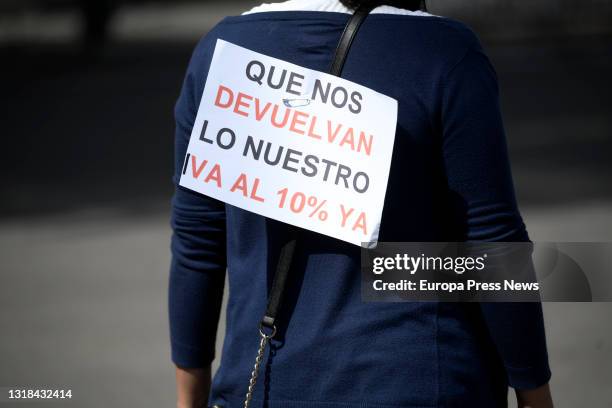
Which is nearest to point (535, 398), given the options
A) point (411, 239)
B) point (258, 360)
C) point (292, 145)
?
point (411, 239)

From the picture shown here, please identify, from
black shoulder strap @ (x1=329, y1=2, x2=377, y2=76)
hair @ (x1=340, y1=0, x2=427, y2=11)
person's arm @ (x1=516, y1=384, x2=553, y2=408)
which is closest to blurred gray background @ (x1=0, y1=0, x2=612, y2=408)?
hair @ (x1=340, y1=0, x2=427, y2=11)

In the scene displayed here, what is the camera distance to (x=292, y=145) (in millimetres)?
1661

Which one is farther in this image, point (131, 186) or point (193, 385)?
point (131, 186)

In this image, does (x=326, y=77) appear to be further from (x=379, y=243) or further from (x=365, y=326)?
(x=365, y=326)

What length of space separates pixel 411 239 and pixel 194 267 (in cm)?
48

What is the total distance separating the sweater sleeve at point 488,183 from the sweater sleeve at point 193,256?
1.55ft

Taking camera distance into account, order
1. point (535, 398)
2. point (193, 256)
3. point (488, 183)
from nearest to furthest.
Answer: point (488, 183) < point (535, 398) < point (193, 256)

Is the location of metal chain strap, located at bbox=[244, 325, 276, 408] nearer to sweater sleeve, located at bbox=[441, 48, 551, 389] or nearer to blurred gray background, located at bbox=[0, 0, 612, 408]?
sweater sleeve, located at bbox=[441, 48, 551, 389]

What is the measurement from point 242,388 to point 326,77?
1.83 feet

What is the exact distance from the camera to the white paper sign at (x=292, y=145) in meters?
1.58

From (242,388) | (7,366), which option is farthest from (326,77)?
(7,366)

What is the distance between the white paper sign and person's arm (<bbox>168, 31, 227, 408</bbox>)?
7 centimetres

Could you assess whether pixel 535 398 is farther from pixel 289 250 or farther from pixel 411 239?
pixel 289 250

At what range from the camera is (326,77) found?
5.21ft
